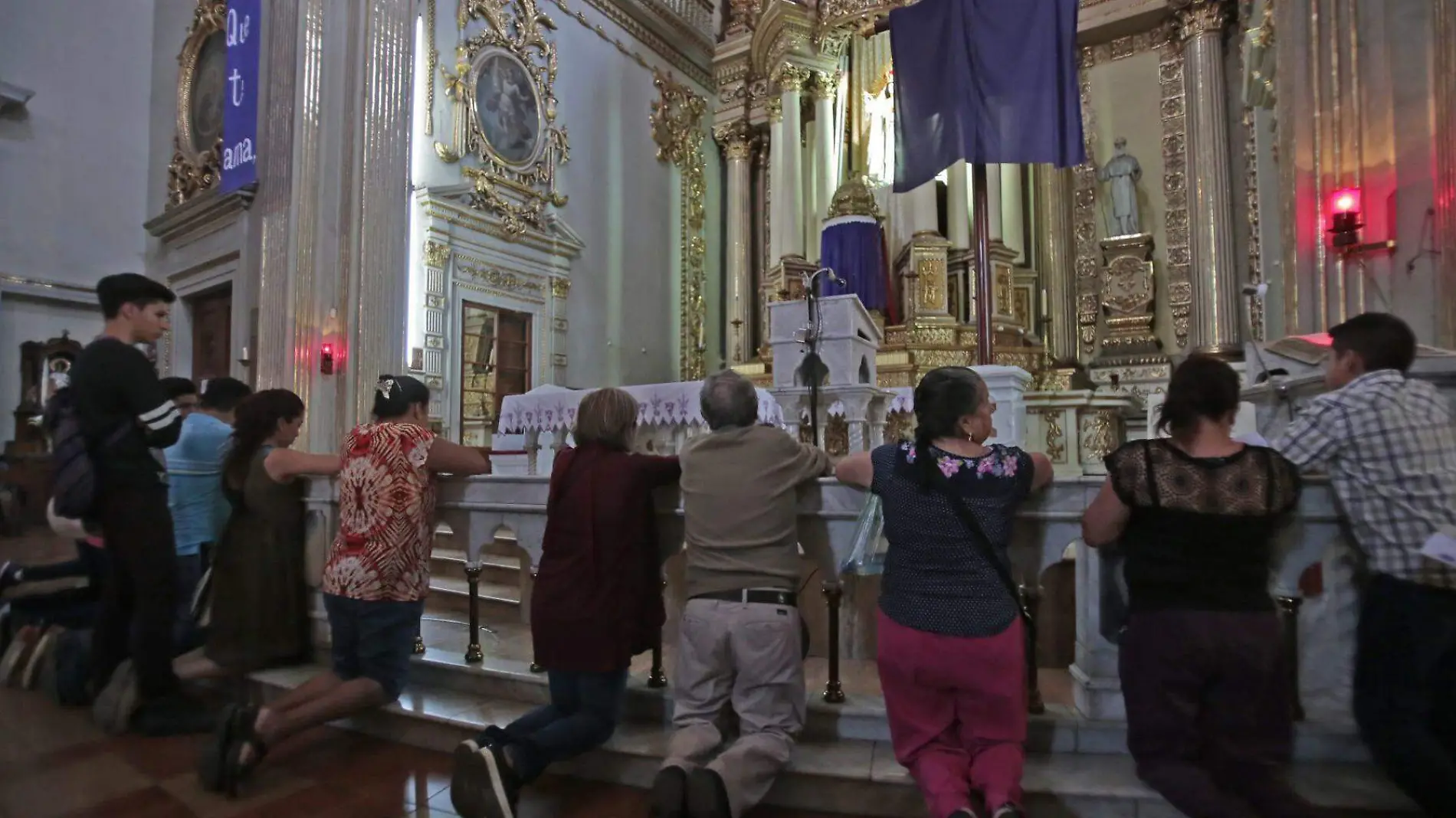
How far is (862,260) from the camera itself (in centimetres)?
998

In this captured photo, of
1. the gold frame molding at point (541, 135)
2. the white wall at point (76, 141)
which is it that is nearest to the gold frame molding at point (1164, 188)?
the gold frame molding at point (541, 135)

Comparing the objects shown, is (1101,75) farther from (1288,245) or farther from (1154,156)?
(1288,245)

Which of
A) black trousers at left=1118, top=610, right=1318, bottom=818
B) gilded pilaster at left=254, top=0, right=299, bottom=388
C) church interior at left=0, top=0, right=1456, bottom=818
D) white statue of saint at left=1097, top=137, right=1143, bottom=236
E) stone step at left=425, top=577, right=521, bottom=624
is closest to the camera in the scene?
black trousers at left=1118, top=610, right=1318, bottom=818

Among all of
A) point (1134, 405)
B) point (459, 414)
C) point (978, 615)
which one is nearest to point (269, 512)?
point (978, 615)

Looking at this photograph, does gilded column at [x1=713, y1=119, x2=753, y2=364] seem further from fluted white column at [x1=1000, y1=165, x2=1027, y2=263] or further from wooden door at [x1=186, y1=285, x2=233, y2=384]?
wooden door at [x1=186, y1=285, x2=233, y2=384]

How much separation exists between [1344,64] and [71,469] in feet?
22.8

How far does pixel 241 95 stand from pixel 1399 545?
409 inches

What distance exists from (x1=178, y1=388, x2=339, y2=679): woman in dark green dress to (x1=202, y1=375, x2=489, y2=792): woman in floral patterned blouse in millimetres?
549

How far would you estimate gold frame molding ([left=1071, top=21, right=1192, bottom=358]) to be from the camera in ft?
30.7

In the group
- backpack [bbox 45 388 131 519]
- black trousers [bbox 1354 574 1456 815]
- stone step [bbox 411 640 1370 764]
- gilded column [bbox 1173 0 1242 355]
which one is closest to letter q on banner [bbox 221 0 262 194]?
backpack [bbox 45 388 131 519]

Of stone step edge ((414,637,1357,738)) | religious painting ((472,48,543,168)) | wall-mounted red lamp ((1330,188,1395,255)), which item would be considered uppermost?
religious painting ((472,48,543,168))

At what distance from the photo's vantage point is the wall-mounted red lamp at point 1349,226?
15.8 feet

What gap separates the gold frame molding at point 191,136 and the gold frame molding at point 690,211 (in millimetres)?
5877

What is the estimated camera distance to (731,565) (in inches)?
85.6
